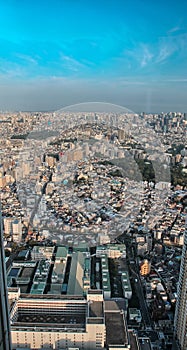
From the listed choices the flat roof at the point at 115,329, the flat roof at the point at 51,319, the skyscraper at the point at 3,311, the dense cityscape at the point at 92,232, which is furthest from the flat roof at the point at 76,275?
the skyscraper at the point at 3,311

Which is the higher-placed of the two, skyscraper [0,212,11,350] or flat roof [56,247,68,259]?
skyscraper [0,212,11,350]

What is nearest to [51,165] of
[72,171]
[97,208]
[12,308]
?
[72,171]

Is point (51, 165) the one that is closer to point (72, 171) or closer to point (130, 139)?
point (72, 171)

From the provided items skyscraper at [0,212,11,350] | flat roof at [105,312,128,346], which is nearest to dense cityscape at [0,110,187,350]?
flat roof at [105,312,128,346]

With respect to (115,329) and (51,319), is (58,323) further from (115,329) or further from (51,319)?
(115,329)

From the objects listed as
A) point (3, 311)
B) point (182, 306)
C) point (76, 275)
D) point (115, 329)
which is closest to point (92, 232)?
point (76, 275)

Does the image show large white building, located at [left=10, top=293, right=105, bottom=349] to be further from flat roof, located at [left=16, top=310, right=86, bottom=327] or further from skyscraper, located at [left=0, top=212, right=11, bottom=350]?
skyscraper, located at [left=0, top=212, right=11, bottom=350]

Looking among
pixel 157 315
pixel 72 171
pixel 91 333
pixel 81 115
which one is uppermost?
pixel 81 115

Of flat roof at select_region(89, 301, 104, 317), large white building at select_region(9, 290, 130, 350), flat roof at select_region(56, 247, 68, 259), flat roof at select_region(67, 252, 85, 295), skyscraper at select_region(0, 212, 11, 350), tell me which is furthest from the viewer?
flat roof at select_region(56, 247, 68, 259)

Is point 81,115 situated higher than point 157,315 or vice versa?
point 81,115
